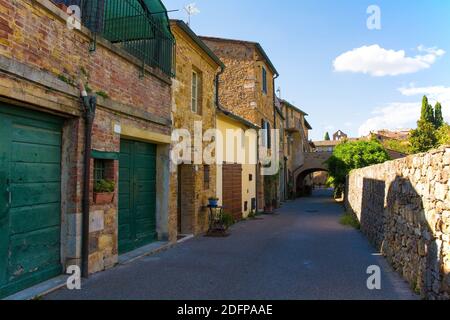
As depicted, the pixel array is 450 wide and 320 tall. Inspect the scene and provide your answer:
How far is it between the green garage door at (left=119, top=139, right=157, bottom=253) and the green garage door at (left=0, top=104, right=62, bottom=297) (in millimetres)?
1820

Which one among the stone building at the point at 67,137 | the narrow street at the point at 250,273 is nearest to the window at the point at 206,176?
the narrow street at the point at 250,273

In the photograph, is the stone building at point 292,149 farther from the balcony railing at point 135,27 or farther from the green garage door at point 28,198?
the green garage door at point 28,198

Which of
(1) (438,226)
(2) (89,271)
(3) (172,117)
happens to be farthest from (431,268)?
(3) (172,117)

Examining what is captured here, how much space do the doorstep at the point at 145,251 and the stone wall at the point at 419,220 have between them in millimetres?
4706

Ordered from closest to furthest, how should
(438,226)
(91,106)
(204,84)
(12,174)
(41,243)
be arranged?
(438,226) < (12,174) < (41,243) < (91,106) < (204,84)

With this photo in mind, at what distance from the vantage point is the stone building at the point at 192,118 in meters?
9.41

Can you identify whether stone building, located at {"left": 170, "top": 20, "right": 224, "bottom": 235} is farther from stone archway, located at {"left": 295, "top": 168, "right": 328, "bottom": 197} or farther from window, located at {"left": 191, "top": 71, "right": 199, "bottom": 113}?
stone archway, located at {"left": 295, "top": 168, "right": 328, "bottom": 197}

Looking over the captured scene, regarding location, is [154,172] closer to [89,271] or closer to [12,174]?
[89,271]

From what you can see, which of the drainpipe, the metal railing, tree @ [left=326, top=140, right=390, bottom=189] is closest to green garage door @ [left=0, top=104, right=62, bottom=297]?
the drainpipe

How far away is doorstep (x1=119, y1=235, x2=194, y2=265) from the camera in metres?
7.01

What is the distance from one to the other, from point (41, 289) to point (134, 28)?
17.1 ft

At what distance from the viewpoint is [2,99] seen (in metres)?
4.36

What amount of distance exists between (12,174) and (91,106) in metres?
1.61

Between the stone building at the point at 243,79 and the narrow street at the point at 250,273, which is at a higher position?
the stone building at the point at 243,79
